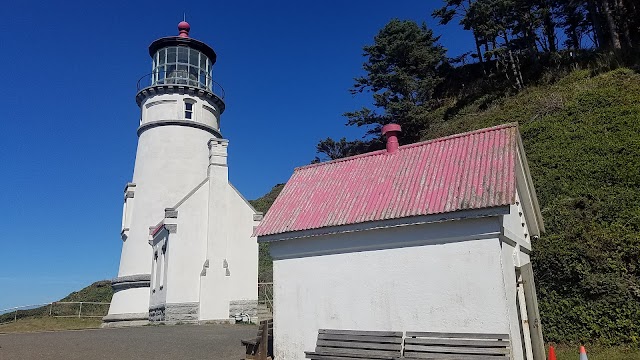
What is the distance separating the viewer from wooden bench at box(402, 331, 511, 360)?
7031 mm

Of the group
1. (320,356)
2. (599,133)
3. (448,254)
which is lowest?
(320,356)

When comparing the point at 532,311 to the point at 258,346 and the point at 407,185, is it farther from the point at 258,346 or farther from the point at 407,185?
the point at 258,346

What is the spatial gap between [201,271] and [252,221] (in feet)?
10.9

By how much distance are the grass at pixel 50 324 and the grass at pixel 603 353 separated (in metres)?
19.7

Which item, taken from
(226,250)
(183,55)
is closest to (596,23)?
(183,55)

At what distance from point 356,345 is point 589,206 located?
8.88 meters

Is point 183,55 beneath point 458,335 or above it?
above

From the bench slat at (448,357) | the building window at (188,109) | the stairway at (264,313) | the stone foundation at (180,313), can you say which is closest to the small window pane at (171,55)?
the building window at (188,109)

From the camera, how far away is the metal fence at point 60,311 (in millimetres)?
27266

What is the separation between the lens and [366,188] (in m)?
9.87

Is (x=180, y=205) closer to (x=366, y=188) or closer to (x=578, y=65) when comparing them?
(x=366, y=188)

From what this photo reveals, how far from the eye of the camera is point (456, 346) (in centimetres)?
740

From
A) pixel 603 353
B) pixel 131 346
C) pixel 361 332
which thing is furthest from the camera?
pixel 131 346

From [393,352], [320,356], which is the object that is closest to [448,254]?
[393,352]
